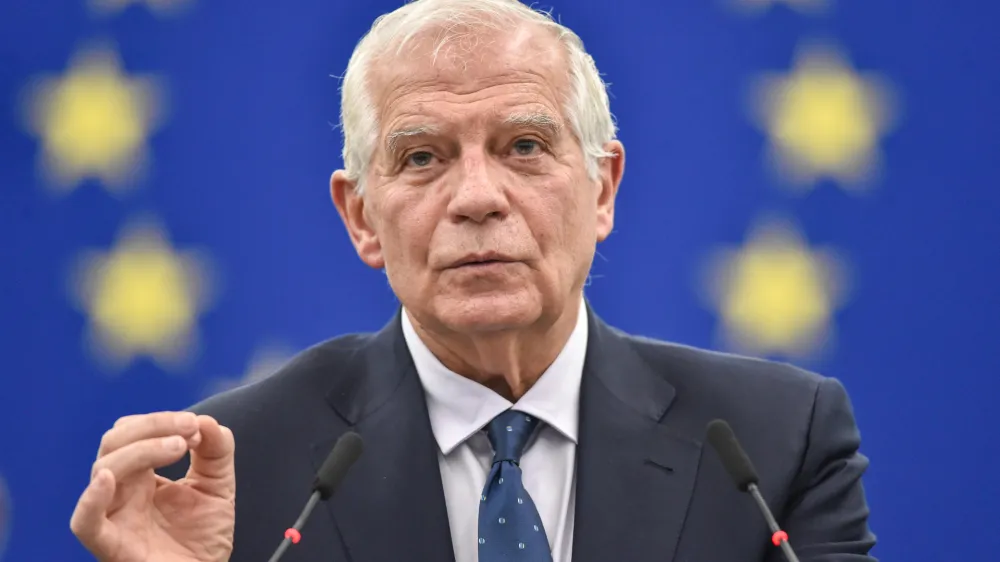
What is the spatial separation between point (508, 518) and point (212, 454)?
0.54 meters

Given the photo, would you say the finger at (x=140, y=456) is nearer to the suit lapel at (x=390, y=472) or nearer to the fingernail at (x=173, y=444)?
the fingernail at (x=173, y=444)

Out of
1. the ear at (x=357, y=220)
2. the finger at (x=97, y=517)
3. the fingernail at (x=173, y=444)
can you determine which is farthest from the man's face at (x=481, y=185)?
the finger at (x=97, y=517)

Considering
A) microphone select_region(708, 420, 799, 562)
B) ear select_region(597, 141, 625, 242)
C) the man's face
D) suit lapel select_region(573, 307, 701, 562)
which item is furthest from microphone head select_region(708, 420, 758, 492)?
ear select_region(597, 141, 625, 242)

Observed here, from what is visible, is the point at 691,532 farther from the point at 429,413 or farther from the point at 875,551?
the point at 875,551

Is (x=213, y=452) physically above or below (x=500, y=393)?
below

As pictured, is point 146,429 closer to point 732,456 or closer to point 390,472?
point 390,472

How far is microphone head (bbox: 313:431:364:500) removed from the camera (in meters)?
1.91

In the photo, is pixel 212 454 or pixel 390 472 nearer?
pixel 212 454

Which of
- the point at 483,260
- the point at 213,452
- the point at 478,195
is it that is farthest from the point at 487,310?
the point at 213,452

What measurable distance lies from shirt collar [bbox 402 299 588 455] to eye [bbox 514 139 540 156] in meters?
0.41

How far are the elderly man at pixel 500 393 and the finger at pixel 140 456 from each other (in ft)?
1.44

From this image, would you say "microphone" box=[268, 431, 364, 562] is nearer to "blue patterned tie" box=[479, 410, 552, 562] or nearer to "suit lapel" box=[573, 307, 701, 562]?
"blue patterned tie" box=[479, 410, 552, 562]

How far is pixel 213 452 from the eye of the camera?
6.37 ft

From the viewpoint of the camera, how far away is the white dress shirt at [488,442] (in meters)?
2.33
